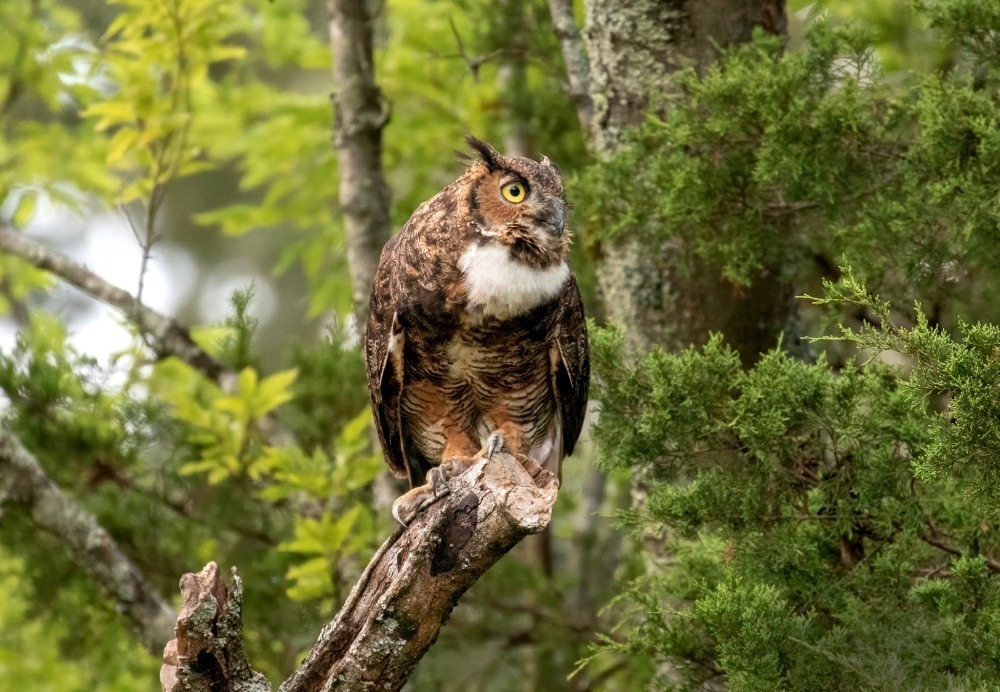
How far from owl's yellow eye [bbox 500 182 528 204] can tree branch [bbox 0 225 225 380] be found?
2.16m

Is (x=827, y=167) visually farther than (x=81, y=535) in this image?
No

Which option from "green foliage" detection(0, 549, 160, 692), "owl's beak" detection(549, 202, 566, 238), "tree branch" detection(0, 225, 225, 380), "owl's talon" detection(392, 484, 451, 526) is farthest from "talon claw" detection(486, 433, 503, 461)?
"green foliage" detection(0, 549, 160, 692)

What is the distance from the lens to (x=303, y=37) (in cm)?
624

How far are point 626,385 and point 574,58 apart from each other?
1683mm

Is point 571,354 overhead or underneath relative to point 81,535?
overhead

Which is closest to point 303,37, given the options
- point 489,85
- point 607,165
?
point 489,85

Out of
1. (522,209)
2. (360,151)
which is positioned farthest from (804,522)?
(360,151)

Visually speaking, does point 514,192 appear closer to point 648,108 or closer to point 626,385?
point 626,385

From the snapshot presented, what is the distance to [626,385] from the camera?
3.28m

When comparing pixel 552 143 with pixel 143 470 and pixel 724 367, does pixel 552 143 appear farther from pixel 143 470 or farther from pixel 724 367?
pixel 724 367

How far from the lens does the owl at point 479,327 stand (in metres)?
3.30

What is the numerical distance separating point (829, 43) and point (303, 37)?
3.60 m

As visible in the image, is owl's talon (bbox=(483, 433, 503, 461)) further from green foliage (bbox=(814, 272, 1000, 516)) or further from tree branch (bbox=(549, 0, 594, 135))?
tree branch (bbox=(549, 0, 594, 135))

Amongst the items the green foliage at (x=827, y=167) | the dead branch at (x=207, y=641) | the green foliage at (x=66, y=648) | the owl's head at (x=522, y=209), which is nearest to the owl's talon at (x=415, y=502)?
the dead branch at (x=207, y=641)
